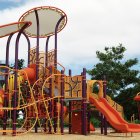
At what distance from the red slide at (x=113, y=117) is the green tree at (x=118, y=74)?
20.2 metres

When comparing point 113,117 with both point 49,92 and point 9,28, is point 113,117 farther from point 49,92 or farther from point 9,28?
point 9,28

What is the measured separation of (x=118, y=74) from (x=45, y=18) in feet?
65.2

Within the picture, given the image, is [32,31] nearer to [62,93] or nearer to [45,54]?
[45,54]

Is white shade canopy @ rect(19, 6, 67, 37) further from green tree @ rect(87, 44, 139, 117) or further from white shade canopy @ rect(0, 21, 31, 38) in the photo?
green tree @ rect(87, 44, 139, 117)

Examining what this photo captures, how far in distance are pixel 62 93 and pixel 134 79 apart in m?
22.7

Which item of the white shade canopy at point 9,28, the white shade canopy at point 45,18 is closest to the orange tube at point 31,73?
the white shade canopy at point 9,28

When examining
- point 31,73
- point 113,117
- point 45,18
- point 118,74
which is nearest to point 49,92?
point 31,73

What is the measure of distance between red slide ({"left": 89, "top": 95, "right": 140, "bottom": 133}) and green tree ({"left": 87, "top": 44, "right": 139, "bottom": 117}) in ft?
→ 66.1

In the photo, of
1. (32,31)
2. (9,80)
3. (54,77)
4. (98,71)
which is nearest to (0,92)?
(9,80)

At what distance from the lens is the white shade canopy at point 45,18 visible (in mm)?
18636

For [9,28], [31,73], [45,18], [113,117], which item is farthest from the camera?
[45,18]

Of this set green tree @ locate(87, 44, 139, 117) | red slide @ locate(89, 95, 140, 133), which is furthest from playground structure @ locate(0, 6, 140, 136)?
green tree @ locate(87, 44, 139, 117)

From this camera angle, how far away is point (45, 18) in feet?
63.9

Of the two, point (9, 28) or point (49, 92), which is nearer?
point (9, 28)
